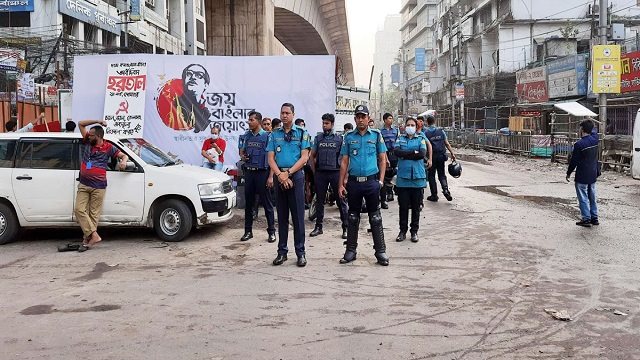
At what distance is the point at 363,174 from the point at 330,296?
5.68 ft

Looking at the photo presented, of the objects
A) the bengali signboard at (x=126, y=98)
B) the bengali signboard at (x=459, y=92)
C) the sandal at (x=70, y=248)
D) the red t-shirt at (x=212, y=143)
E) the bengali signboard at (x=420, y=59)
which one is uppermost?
the bengali signboard at (x=420, y=59)

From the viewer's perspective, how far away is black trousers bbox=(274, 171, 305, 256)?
22.5 feet

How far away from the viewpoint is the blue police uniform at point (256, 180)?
27.7 ft

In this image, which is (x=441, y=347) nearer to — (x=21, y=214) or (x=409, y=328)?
(x=409, y=328)

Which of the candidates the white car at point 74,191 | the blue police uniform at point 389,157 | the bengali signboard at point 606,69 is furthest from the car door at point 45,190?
the bengali signboard at point 606,69

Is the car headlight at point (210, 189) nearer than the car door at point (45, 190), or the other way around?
the car door at point (45, 190)

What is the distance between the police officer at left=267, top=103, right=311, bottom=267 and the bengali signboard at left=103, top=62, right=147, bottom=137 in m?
5.52

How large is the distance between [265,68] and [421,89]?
82945mm

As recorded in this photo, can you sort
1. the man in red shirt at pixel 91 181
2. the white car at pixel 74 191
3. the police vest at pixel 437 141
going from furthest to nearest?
1. the police vest at pixel 437 141
2. the white car at pixel 74 191
3. the man in red shirt at pixel 91 181

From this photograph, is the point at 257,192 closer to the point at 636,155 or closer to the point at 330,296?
the point at 330,296

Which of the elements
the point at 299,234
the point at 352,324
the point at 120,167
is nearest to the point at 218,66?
the point at 120,167

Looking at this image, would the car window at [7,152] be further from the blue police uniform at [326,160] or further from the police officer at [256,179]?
the blue police uniform at [326,160]

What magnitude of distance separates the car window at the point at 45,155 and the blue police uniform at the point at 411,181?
4.77 meters

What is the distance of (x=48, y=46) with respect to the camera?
1183 inches
